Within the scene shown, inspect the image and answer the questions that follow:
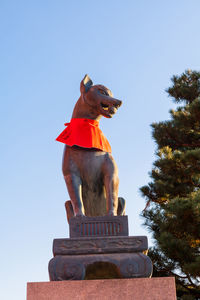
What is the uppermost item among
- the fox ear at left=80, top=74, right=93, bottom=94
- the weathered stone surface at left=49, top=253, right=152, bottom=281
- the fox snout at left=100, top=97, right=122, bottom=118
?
the fox ear at left=80, top=74, right=93, bottom=94

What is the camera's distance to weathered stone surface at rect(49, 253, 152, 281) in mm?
3684

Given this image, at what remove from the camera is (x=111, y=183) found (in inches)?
175

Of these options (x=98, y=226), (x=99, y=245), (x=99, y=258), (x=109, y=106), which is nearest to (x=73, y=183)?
(x=98, y=226)

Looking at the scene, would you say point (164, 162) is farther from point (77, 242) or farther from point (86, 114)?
point (77, 242)

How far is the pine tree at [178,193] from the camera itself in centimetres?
1084

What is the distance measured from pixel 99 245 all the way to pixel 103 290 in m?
0.46

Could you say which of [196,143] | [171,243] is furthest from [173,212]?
[196,143]

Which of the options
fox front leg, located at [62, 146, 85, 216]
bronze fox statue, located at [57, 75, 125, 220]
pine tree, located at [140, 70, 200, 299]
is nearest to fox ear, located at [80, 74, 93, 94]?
bronze fox statue, located at [57, 75, 125, 220]

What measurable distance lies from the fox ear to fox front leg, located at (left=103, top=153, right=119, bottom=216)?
882 mm

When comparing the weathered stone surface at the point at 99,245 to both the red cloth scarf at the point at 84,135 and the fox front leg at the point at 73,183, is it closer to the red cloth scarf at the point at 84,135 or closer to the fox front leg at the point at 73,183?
the fox front leg at the point at 73,183

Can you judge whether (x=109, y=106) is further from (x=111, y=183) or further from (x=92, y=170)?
(x=111, y=183)

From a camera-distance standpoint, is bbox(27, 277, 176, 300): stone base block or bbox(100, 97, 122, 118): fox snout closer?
bbox(27, 277, 176, 300): stone base block

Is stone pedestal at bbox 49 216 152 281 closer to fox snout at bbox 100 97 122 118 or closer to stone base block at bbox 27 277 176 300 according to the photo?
stone base block at bbox 27 277 176 300

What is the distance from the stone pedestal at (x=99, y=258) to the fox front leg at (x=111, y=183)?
0.43 meters
